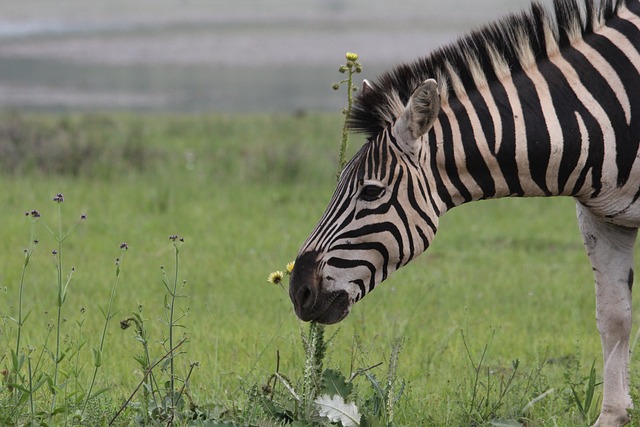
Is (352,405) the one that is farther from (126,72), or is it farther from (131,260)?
(126,72)

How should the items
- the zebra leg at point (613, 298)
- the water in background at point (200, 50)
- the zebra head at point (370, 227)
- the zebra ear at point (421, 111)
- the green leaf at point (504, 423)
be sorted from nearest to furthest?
1. the zebra ear at point (421, 111)
2. the zebra head at point (370, 227)
3. the green leaf at point (504, 423)
4. the zebra leg at point (613, 298)
5. the water in background at point (200, 50)

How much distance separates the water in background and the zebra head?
16975 millimetres

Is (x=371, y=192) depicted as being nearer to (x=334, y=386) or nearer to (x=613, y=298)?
(x=334, y=386)

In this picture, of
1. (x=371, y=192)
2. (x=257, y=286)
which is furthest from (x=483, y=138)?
(x=257, y=286)

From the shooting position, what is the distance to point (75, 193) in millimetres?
11156

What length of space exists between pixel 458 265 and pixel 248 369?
3.43 metres

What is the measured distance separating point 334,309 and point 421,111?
0.87 metres

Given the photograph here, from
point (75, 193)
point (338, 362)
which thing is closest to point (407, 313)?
point (338, 362)

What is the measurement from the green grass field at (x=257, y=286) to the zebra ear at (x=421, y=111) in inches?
39.2

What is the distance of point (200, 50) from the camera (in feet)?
142

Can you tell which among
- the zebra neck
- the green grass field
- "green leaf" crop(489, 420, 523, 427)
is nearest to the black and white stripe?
the zebra neck

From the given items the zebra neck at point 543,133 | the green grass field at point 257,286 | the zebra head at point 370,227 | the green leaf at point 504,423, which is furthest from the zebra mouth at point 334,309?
the green leaf at point 504,423

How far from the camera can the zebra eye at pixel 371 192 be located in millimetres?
4156

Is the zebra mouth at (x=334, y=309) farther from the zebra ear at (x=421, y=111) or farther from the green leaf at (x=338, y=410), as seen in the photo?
the zebra ear at (x=421, y=111)
